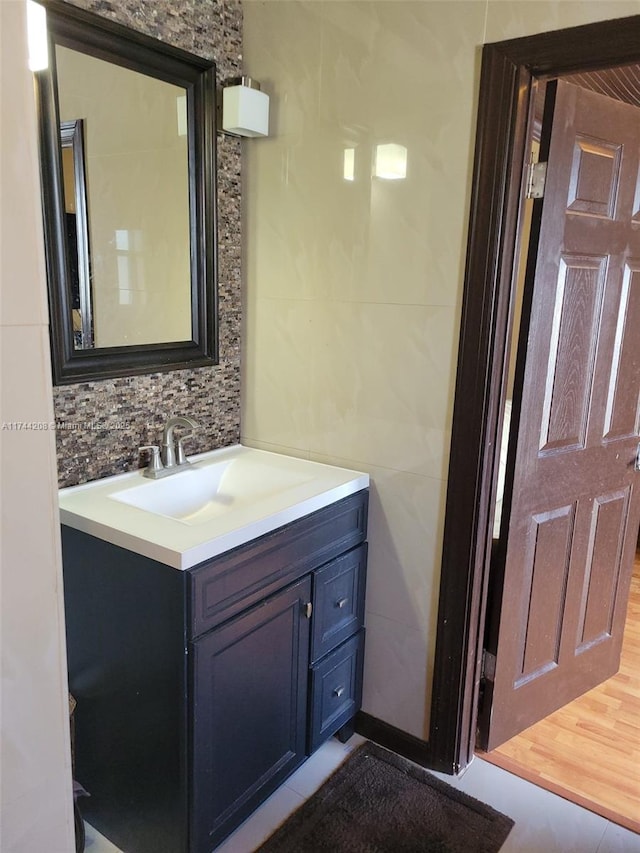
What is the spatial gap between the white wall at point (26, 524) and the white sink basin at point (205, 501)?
47cm

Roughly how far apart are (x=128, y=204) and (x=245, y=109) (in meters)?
0.43

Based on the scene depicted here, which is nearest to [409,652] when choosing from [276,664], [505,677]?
[505,677]

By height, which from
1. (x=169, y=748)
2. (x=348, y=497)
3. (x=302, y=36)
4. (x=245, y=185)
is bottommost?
(x=169, y=748)

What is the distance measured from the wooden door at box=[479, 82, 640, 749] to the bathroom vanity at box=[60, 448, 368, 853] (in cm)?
54

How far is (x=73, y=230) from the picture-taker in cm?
161

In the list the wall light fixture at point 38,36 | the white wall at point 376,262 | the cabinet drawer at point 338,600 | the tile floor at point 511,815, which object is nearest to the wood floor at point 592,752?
the tile floor at point 511,815

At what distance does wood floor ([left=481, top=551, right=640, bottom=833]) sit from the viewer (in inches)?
73.6

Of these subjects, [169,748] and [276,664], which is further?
[276,664]

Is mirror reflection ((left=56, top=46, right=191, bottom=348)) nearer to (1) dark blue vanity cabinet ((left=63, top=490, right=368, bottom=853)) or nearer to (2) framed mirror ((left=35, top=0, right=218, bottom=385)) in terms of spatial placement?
(2) framed mirror ((left=35, top=0, right=218, bottom=385))

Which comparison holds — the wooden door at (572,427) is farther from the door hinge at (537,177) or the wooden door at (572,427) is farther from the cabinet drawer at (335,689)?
the cabinet drawer at (335,689)

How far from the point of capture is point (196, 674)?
4.66 ft

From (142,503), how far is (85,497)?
15cm

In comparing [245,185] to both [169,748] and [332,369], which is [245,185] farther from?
[169,748]

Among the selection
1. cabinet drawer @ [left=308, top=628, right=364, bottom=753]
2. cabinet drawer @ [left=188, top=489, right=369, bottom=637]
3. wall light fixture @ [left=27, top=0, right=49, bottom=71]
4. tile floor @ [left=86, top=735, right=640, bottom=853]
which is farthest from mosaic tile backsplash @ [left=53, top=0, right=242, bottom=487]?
tile floor @ [left=86, top=735, right=640, bottom=853]
